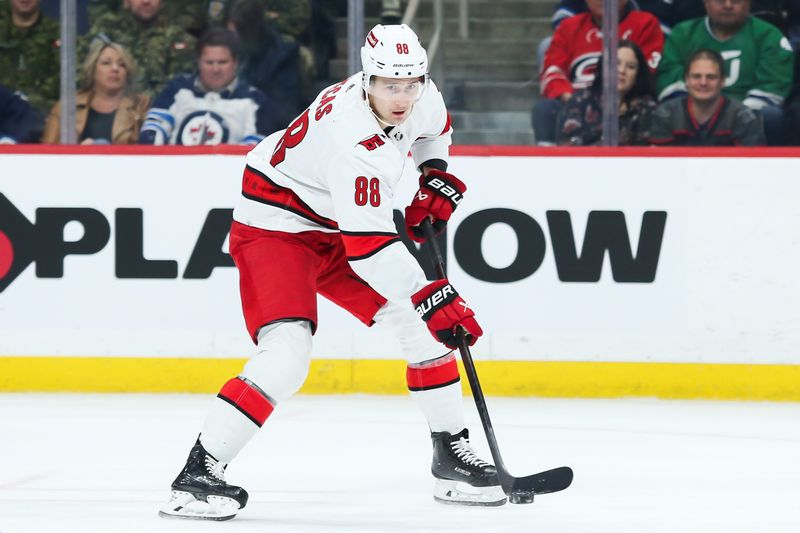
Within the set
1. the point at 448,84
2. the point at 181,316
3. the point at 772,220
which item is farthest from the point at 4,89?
the point at 772,220

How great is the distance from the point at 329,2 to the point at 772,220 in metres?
1.99

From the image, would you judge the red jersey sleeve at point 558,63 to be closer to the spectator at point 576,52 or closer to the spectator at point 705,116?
the spectator at point 576,52

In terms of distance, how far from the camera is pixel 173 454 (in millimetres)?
4270

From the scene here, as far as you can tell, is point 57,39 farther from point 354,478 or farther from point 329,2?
point 354,478

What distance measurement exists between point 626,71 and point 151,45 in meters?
1.95

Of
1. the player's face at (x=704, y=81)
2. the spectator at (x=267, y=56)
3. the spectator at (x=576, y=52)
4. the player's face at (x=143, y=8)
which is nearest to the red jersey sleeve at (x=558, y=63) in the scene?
the spectator at (x=576, y=52)

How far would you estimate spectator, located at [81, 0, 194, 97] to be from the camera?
5844 millimetres

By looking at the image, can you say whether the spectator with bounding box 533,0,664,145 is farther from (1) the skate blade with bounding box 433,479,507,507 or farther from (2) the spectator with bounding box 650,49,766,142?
(1) the skate blade with bounding box 433,479,507,507

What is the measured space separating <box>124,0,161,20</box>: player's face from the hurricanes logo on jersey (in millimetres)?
2904

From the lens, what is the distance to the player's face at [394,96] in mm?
3211

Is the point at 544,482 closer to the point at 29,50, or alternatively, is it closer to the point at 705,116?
the point at 705,116

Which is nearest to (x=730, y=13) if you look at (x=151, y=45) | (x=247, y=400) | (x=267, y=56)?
(x=267, y=56)

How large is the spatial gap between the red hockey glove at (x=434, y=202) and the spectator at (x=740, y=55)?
232 cm

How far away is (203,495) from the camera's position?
3.29 metres
